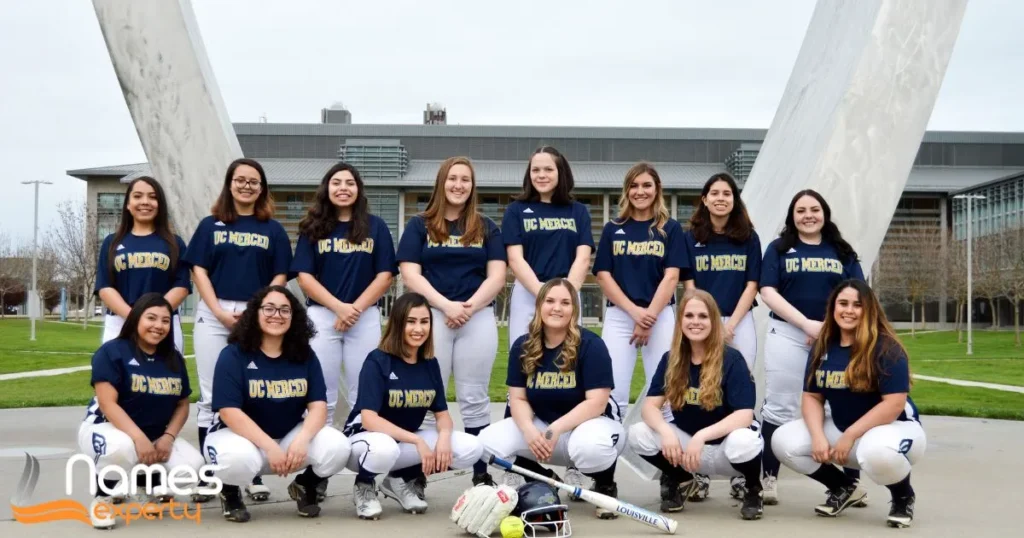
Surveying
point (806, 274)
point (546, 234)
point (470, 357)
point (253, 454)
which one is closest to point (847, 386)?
point (806, 274)

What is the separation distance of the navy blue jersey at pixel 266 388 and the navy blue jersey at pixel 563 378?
3.44 feet

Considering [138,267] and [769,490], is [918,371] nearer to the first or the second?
[769,490]

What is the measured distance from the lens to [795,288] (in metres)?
5.68

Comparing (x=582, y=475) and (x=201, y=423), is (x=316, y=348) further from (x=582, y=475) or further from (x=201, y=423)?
(x=582, y=475)

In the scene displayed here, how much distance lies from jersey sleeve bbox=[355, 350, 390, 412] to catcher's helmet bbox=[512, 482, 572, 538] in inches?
35.6

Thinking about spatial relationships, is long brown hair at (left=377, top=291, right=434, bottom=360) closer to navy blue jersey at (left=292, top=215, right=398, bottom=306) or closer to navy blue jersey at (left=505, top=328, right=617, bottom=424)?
navy blue jersey at (left=505, top=328, right=617, bottom=424)

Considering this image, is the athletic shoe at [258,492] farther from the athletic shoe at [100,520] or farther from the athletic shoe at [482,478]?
the athletic shoe at [482,478]

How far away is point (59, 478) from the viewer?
5.82 meters

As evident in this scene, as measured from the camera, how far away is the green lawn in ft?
37.3

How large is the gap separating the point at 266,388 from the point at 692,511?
2.25m

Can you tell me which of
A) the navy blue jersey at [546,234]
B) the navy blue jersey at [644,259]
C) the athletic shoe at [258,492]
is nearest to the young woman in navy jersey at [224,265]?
the athletic shoe at [258,492]

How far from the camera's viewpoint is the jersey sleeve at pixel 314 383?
16.6ft

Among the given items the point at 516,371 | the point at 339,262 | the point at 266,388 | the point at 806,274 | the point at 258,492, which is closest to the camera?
the point at 266,388

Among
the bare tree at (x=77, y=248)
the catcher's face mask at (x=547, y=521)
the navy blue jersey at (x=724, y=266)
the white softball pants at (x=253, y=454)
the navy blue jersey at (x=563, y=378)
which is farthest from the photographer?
the bare tree at (x=77, y=248)
